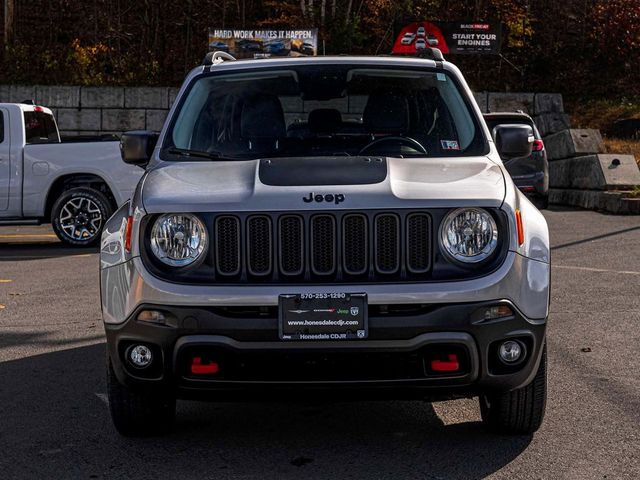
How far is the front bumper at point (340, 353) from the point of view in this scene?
4.87 metres

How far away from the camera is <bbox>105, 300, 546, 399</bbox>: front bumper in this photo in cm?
487

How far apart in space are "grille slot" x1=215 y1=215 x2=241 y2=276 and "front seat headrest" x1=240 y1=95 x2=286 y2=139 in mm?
1293

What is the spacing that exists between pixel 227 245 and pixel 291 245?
0.90 feet

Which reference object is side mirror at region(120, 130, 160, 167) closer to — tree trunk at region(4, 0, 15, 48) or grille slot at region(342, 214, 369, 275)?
grille slot at region(342, 214, 369, 275)

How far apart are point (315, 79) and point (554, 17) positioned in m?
23.9

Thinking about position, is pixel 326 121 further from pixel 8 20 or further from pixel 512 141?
pixel 8 20

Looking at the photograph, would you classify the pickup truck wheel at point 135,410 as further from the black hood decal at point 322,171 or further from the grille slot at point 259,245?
Result: the black hood decal at point 322,171

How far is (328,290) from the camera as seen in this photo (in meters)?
4.91

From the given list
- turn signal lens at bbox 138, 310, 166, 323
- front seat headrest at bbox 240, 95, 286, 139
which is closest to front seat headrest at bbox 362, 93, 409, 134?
front seat headrest at bbox 240, 95, 286, 139

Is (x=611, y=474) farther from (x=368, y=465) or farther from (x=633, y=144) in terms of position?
(x=633, y=144)

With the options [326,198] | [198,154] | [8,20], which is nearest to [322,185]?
[326,198]

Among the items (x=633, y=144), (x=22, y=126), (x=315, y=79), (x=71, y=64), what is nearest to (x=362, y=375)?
(x=315, y=79)

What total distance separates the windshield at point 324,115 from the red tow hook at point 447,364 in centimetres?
136

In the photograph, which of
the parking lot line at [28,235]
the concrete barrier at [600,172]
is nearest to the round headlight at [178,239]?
the parking lot line at [28,235]
